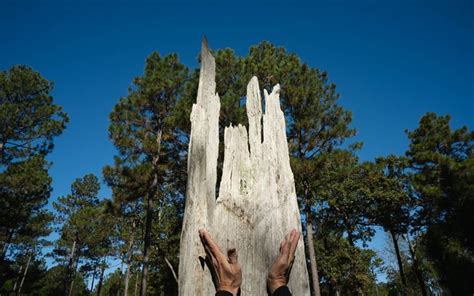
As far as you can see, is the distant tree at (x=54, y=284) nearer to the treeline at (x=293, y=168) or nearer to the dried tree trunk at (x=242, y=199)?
the treeline at (x=293, y=168)

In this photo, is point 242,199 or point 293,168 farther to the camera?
point 293,168

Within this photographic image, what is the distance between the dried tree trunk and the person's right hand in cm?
9

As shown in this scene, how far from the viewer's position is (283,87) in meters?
Answer: 12.3

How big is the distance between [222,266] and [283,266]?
437 millimetres

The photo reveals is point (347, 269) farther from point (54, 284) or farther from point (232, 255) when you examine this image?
point (54, 284)

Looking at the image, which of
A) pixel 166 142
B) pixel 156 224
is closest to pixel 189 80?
pixel 166 142

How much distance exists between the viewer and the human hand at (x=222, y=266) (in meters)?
1.80

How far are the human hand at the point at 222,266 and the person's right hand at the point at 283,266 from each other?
229 millimetres

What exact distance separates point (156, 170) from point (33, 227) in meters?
15.1

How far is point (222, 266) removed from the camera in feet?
5.98

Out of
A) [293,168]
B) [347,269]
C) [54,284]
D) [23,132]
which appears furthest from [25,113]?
[54,284]

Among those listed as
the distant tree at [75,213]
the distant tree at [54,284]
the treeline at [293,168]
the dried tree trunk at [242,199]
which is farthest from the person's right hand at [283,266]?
the distant tree at [54,284]

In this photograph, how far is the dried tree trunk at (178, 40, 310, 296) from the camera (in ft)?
6.41

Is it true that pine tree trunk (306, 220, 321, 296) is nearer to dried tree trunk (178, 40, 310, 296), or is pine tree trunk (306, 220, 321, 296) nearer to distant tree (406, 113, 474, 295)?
distant tree (406, 113, 474, 295)
